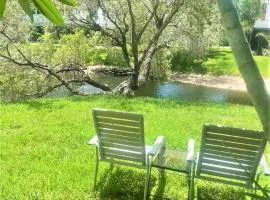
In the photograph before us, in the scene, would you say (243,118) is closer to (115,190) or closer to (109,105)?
(109,105)

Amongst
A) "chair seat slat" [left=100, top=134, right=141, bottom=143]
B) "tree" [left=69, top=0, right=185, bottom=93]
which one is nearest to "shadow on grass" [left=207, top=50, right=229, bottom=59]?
"tree" [left=69, top=0, right=185, bottom=93]

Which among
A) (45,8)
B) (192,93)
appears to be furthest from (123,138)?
(192,93)

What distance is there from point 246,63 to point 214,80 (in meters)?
31.7

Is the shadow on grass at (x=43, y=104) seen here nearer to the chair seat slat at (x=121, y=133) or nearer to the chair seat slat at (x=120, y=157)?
the chair seat slat at (x=120, y=157)

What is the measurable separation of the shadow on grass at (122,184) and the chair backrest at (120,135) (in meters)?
0.34

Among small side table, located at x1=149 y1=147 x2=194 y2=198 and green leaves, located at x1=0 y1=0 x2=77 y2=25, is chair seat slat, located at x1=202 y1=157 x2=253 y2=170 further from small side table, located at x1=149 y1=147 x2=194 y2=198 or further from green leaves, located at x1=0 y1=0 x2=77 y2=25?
green leaves, located at x1=0 y1=0 x2=77 y2=25

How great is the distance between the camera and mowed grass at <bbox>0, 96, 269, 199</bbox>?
512 centimetres

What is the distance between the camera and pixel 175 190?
17.2 ft

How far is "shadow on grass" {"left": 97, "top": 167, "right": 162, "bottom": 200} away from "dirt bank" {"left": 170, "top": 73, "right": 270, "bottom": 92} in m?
24.8

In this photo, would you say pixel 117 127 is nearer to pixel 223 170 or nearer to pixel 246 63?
pixel 223 170

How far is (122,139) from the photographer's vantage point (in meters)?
4.92

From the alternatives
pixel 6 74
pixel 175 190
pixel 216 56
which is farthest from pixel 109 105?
pixel 216 56

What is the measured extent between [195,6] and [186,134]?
9.30 meters

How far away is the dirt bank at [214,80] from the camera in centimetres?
3023
